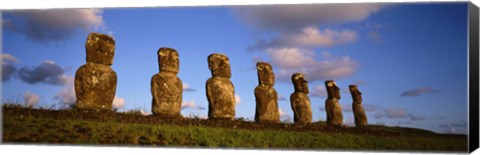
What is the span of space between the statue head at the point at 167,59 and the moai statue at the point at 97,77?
2.99 ft

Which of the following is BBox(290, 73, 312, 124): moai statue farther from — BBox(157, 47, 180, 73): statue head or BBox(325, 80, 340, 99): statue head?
BBox(157, 47, 180, 73): statue head

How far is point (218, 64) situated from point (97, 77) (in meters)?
2.49

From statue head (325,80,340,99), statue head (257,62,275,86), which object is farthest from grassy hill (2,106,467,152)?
statue head (325,80,340,99)

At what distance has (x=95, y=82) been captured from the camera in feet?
39.5

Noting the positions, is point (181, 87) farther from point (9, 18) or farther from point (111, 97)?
point (9, 18)

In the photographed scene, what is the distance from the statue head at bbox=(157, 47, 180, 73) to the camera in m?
12.7

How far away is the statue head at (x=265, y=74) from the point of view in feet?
45.9

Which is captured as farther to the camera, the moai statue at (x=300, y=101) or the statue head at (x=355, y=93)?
the moai statue at (x=300, y=101)

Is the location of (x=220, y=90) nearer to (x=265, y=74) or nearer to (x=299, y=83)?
(x=265, y=74)

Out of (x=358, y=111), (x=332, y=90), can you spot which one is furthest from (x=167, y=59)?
(x=358, y=111)

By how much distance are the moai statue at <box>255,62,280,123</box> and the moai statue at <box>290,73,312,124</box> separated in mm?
691

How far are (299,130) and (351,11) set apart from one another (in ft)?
9.51

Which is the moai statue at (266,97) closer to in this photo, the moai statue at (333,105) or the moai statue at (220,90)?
the moai statue at (220,90)

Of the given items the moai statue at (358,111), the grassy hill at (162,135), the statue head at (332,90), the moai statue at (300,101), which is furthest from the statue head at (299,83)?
the grassy hill at (162,135)
